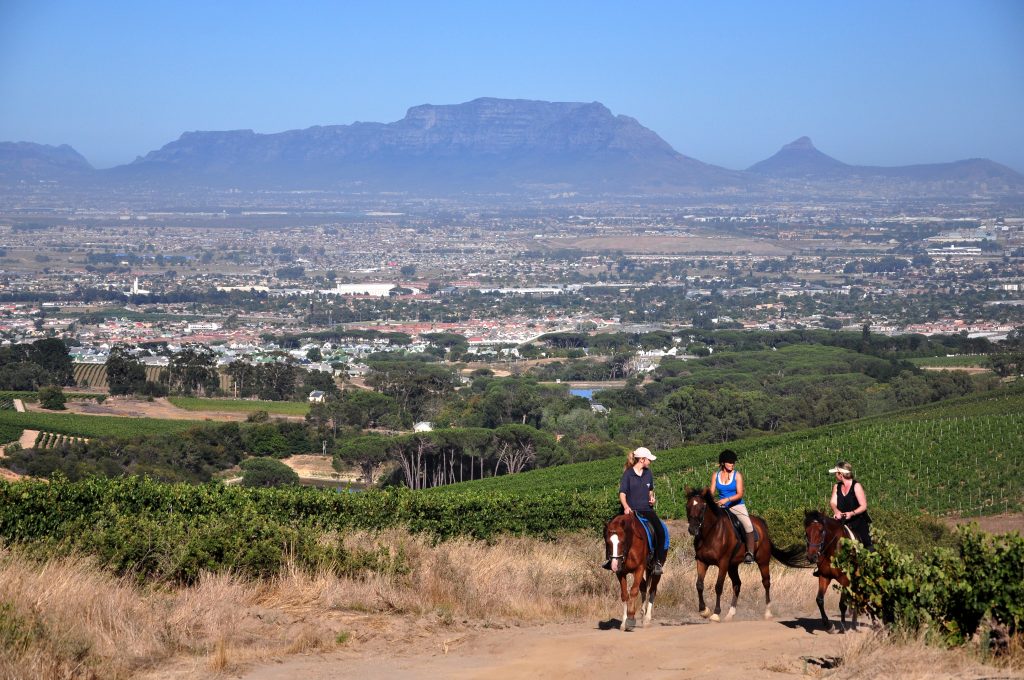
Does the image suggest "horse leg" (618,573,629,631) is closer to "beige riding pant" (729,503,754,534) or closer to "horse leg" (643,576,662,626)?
"horse leg" (643,576,662,626)

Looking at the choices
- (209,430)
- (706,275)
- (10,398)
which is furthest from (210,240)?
(209,430)

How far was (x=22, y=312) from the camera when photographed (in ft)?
346

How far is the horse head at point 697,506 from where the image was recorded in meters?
10.6

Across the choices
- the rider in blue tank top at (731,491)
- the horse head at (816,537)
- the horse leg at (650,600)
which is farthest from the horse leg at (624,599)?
Result: the horse head at (816,537)

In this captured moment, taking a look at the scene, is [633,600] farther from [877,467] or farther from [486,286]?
[486,286]

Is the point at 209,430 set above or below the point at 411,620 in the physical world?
below

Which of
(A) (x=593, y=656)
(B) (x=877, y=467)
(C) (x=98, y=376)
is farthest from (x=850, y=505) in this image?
(C) (x=98, y=376)

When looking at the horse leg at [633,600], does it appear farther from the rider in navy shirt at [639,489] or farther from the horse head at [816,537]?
the horse head at [816,537]

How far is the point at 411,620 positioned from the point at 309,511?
658 cm

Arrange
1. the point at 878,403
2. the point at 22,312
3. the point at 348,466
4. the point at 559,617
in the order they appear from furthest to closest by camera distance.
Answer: the point at 22,312 < the point at 878,403 < the point at 348,466 < the point at 559,617

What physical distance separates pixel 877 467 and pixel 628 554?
2140 cm

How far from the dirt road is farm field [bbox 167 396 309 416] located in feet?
149

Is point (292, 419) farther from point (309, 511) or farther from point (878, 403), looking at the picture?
point (309, 511)

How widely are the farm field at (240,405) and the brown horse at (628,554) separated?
4477 centimetres
